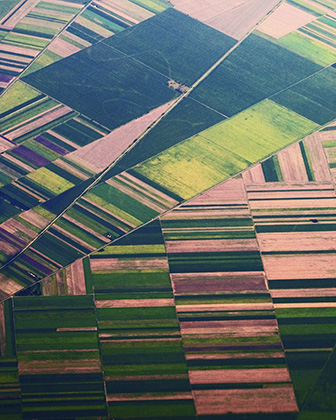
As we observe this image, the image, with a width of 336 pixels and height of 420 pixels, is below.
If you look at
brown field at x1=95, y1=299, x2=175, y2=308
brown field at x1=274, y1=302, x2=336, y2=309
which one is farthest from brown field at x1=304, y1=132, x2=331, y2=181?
brown field at x1=95, y1=299, x2=175, y2=308

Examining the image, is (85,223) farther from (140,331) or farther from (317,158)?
(317,158)

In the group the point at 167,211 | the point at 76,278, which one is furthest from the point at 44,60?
the point at 76,278

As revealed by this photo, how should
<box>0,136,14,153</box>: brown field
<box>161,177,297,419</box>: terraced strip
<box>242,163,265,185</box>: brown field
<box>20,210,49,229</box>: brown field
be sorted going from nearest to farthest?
<box>161,177,297,419</box>: terraced strip → <box>20,210,49,229</box>: brown field → <box>242,163,265,185</box>: brown field → <box>0,136,14,153</box>: brown field

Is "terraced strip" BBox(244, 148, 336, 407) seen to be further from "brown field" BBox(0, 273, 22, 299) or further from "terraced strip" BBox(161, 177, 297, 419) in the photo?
"brown field" BBox(0, 273, 22, 299)

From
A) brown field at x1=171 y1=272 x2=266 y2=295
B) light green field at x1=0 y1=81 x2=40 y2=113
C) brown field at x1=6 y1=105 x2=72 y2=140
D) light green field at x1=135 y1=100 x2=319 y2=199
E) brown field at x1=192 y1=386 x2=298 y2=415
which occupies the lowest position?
brown field at x1=192 y1=386 x2=298 y2=415

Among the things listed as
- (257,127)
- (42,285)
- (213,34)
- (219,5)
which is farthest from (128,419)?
(219,5)

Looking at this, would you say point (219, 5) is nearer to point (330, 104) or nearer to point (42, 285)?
point (330, 104)
